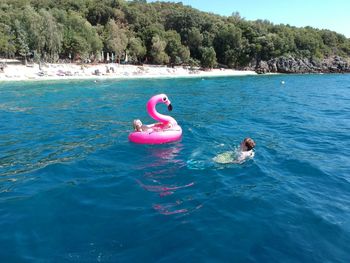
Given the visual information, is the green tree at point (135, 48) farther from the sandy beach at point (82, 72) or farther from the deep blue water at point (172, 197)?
the deep blue water at point (172, 197)

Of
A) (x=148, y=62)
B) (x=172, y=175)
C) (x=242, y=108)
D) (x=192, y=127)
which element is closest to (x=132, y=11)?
(x=148, y=62)

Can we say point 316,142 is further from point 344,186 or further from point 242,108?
point 242,108

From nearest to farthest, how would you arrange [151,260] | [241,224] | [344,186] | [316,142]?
[151,260], [241,224], [344,186], [316,142]

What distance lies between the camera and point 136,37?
8375 cm

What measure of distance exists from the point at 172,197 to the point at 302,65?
104 m

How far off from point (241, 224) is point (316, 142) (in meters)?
9.60

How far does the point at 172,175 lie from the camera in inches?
427

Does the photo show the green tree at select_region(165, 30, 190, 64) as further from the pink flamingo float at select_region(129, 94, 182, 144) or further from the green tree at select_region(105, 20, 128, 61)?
the pink flamingo float at select_region(129, 94, 182, 144)

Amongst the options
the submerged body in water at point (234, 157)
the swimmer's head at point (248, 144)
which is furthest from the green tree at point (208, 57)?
the swimmer's head at point (248, 144)

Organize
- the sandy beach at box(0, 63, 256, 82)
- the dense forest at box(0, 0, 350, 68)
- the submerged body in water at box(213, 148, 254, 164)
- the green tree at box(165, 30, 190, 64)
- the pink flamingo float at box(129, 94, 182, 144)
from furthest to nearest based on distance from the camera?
the green tree at box(165, 30, 190, 64) < the dense forest at box(0, 0, 350, 68) < the sandy beach at box(0, 63, 256, 82) < the pink flamingo float at box(129, 94, 182, 144) < the submerged body in water at box(213, 148, 254, 164)

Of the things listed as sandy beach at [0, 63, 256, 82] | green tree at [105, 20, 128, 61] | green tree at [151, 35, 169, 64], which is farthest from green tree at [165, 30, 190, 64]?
green tree at [105, 20, 128, 61]

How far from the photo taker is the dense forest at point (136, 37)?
60938mm

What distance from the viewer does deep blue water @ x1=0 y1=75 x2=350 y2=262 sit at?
691 cm

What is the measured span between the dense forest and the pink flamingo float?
5137 centimetres
